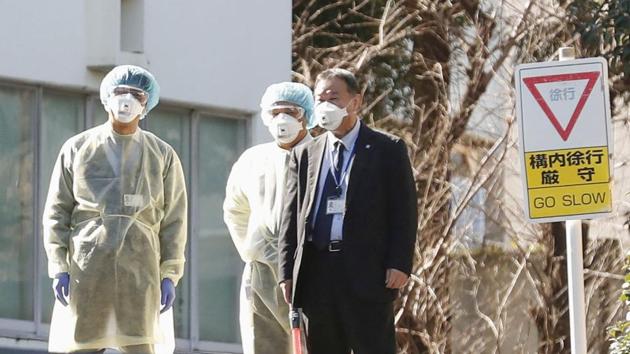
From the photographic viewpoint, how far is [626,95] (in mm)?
18125

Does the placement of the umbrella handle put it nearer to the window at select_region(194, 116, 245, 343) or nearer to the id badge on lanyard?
the id badge on lanyard

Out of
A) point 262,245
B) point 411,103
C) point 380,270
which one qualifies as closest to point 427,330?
point 411,103

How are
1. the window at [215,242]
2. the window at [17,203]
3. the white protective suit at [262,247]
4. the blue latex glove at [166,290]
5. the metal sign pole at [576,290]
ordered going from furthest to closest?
the window at [215,242], the window at [17,203], the white protective suit at [262,247], the blue latex glove at [166,290], the metal sign pole at [576,290]

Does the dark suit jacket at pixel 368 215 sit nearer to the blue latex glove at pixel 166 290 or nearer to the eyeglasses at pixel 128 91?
the blue latex glove at pixel 166 290

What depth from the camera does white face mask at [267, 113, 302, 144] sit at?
34.8 feet

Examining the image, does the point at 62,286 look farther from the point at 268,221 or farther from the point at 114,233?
the point at 268,221

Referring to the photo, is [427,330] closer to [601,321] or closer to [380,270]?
[601,321]

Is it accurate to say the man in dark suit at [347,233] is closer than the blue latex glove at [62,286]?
Yes

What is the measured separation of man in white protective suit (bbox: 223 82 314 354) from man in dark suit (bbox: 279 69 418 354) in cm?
105

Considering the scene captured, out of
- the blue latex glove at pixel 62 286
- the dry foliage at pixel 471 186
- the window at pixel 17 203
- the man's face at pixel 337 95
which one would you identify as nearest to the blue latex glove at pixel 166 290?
the blue latex glove at pixel 62 286

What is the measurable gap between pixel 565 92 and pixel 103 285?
2.57 metres

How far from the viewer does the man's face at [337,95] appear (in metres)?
9.48

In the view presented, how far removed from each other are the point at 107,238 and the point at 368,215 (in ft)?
4.86

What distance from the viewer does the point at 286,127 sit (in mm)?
10602
